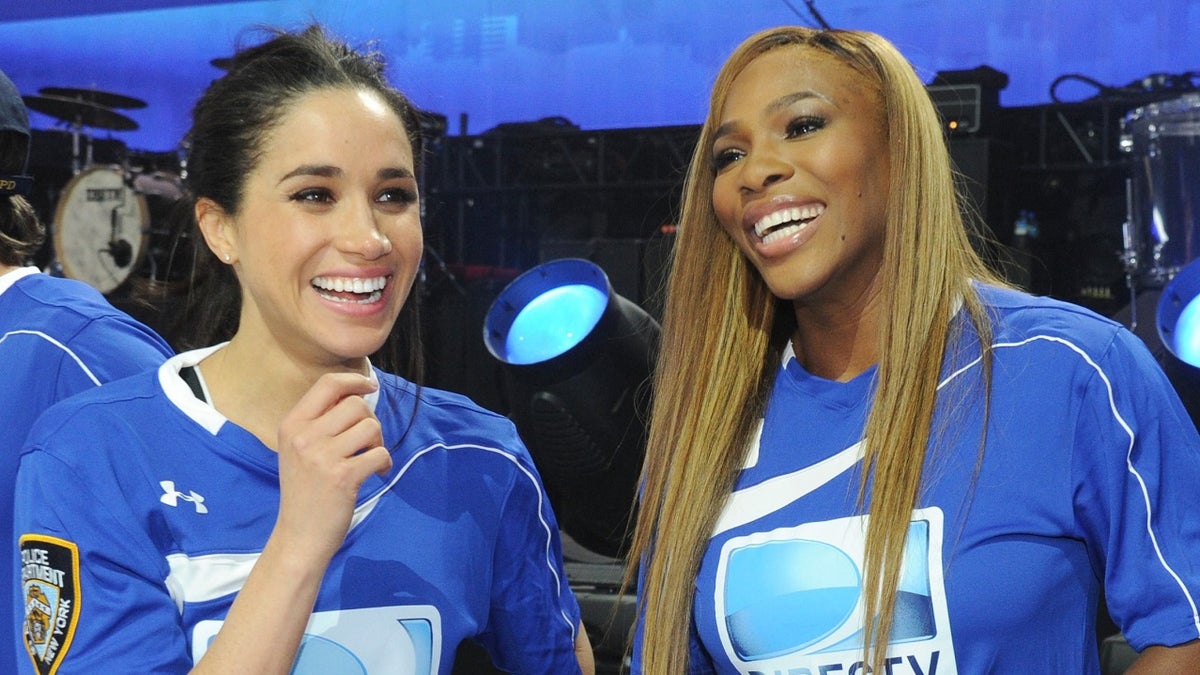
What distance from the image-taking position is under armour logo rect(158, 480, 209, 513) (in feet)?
4.62

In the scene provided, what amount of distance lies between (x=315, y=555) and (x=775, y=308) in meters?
0.73

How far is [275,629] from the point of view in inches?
49.8

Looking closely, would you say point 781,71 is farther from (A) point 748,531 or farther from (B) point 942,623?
(B) point 942,623

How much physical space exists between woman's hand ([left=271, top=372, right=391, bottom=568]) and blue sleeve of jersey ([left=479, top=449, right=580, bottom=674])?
350 mm

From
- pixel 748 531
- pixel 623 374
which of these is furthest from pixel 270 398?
pixel 623 374

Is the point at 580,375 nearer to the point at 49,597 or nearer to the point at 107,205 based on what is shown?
the point at 49,597

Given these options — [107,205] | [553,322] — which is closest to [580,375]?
[553,322]

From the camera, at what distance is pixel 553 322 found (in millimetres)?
3256

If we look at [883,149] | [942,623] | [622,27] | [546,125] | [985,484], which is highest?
[622,27]

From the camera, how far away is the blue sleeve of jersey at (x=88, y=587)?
133 cm

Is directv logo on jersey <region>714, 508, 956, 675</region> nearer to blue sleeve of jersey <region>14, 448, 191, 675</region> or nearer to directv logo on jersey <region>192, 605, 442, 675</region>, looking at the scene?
directv logo on jersey <region>192, 605, 442, 675</region>

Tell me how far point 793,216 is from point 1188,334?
1.80 meters

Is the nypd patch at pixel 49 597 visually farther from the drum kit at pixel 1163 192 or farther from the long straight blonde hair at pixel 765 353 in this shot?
the drum kit at pixel 1163 192

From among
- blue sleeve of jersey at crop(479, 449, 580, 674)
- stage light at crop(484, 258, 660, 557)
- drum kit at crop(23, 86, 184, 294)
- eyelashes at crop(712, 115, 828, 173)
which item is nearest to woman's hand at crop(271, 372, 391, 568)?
blue sleeve of jersey at crop(479, 449, 580, 674)
